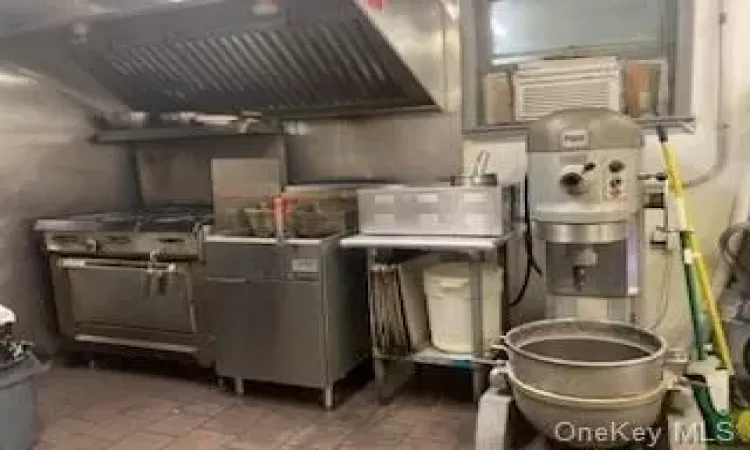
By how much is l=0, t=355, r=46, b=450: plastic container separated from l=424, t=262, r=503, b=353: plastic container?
5.77 ft

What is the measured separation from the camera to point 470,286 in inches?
106

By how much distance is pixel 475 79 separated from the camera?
340 cm

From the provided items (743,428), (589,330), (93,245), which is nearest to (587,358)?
(589,330)

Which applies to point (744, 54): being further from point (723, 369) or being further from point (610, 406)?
point (610, 406)

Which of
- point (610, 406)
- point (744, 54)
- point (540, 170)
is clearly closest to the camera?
point (610, 406)

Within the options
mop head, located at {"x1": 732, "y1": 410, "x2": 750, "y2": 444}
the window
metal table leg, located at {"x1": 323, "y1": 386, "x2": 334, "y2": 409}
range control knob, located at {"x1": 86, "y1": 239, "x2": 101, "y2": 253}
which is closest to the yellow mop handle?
mop head, located at {"x1": 732, "y1": 410, "x2": 750, "y2": 444}

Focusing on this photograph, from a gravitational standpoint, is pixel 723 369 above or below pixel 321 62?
below

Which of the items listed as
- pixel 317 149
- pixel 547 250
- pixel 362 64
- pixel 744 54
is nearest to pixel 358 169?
pixel 317 149

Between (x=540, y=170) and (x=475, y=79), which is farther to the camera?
(x=475, y=79)

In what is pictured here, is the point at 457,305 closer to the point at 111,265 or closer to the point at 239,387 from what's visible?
the point at 239,387

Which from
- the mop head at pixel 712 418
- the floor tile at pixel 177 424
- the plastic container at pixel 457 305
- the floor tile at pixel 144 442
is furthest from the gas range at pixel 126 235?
the mop head at pixel 712 418

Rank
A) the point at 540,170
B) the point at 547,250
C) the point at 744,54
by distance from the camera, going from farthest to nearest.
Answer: the point at 744,54
the point at 547,250
the point at 540,170

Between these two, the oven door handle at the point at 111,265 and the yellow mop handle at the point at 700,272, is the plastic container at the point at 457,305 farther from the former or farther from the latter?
the oven door handle at the point at 111,265

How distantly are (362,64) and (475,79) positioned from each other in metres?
0.66
